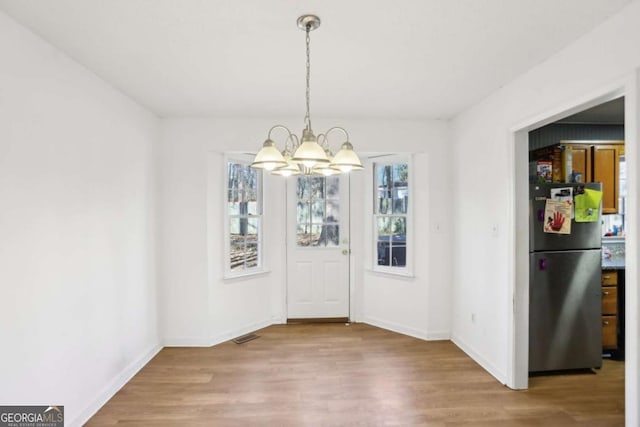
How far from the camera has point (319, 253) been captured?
4531 millimetres

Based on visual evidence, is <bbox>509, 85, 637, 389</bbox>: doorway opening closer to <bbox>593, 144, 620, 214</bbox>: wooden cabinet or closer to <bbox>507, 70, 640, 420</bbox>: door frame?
<bbox>507, 70, 640, 420</bbox>: door frame

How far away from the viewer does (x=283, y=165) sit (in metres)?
1.86

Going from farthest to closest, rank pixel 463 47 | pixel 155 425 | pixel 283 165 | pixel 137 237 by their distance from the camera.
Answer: pixel 137 237, pixel 155 425, pixel 463 47, pixel 283 165

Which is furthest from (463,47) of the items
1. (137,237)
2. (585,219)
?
(137,237)

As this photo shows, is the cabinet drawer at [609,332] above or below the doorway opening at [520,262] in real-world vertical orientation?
below

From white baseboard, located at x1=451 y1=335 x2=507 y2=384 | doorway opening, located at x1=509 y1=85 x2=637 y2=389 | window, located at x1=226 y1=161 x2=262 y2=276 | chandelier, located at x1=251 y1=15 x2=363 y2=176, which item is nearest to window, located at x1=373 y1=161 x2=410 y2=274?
white baseboard, located at x1=451 y1=335 x2=507 y2=384

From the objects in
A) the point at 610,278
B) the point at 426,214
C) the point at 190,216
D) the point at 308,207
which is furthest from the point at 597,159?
the point at 190,216

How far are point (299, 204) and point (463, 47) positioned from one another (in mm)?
2824

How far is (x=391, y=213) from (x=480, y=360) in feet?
6.24

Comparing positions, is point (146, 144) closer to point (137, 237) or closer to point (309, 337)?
point (137, 237)

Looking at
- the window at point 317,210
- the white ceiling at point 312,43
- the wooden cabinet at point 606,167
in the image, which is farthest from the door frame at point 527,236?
the window at point 317,210

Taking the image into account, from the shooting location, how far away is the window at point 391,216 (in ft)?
13.8

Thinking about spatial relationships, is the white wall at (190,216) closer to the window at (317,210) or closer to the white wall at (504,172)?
the window at (317,210)

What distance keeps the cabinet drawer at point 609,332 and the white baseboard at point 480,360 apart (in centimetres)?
126
